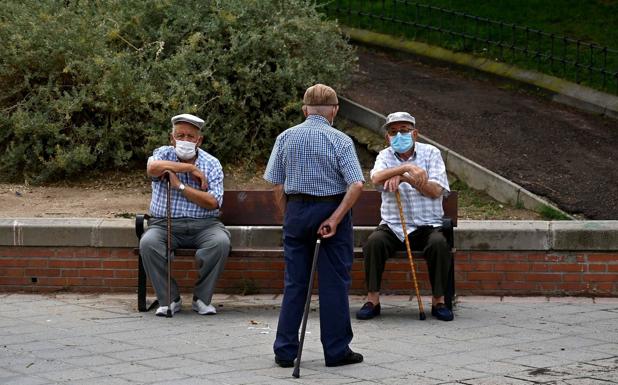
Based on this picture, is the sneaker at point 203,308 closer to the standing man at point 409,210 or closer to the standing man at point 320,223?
the standing man at point 409,210

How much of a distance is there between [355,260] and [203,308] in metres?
1.23

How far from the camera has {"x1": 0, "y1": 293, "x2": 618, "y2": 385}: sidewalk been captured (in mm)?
6664

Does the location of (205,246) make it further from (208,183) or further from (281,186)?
(281,186)

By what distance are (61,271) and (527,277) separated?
3.55 metres

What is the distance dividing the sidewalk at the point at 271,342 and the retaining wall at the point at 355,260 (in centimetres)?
14

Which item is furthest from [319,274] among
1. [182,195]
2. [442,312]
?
[182,195]

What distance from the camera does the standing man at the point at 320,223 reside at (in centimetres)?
700

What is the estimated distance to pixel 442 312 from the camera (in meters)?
8.36

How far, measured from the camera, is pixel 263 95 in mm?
11672

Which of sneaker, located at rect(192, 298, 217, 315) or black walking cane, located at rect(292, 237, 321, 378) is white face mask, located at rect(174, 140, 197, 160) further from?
black walking cane, located at rect(292, 237, 321, 378)

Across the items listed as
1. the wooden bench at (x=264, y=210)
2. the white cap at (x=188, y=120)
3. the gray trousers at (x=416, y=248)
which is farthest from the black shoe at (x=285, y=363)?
the white cap at (x=188, y=120)

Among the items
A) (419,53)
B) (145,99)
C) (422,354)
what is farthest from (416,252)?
(419,53)

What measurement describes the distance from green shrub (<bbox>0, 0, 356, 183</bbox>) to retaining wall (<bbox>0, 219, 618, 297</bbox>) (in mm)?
1725

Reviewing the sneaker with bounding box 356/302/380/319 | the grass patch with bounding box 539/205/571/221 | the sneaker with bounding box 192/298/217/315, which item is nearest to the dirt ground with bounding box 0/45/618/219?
the grass patch with bounding box 539/205/571/221
